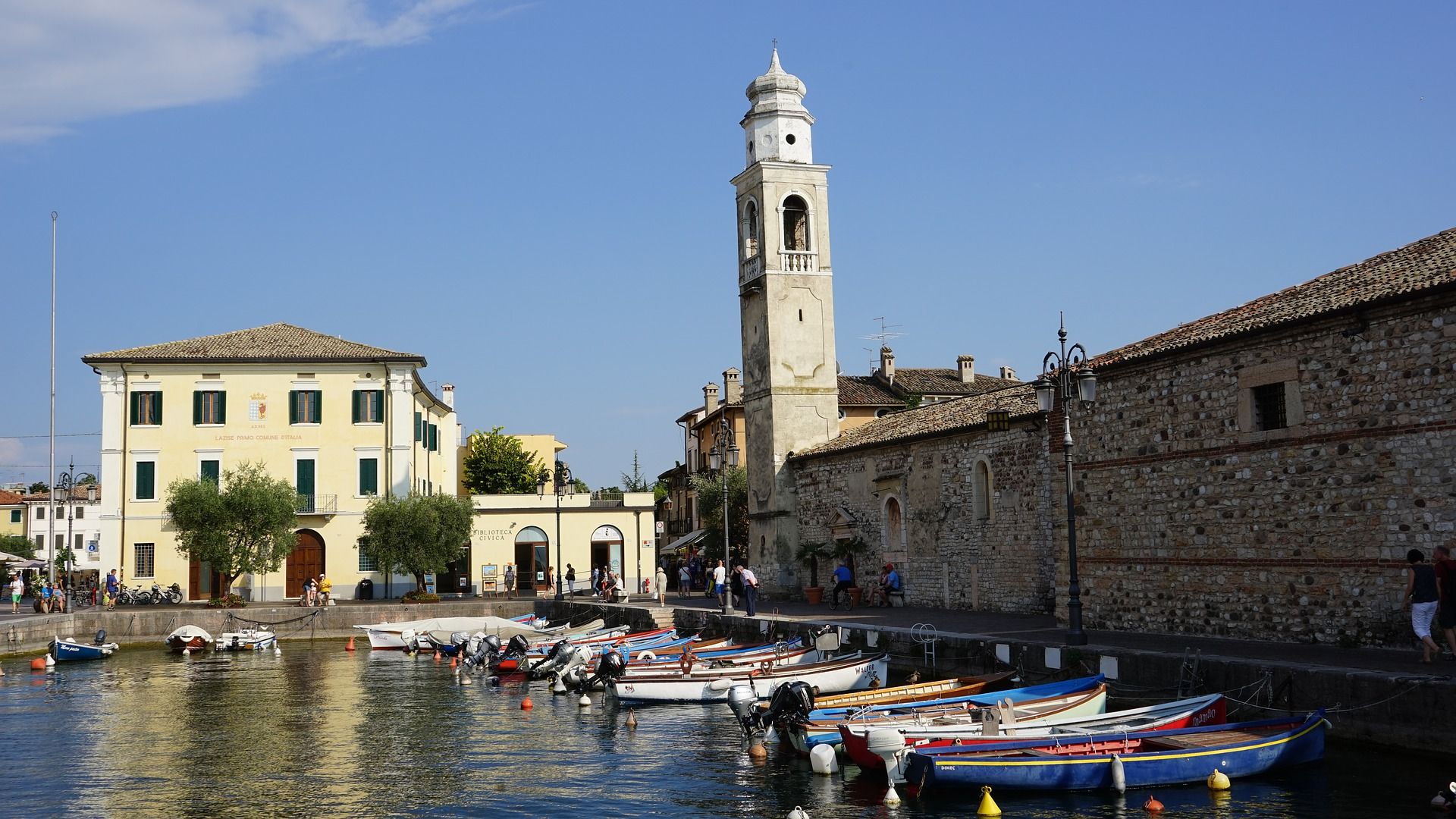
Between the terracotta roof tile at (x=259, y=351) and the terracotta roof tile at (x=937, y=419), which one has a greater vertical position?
the terracotta roof tile at (x=259, y=351)

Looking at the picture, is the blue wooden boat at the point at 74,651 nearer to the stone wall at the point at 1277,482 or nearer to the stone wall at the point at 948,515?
the stone wall at the point at 948,515

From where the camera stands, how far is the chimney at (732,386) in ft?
222

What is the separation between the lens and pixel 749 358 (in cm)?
4031

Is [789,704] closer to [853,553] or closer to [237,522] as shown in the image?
[853,553]

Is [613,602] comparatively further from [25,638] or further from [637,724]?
[637,724]

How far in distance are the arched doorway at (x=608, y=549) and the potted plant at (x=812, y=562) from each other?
15.8 m

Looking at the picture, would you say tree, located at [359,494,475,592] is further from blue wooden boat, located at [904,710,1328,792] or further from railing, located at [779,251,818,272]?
blue wooden boat, located at [904,710,1328,792]

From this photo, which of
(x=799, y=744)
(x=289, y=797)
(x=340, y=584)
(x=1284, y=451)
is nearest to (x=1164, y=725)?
(x=799, y=744)

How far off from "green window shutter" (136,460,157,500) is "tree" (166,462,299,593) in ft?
8.13

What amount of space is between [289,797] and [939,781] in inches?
298

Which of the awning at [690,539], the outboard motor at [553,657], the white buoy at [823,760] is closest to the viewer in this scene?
the white buoy at [823,760]

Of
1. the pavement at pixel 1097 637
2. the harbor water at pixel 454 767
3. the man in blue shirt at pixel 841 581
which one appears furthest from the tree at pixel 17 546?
the man in blue shirt at pixel 841 581

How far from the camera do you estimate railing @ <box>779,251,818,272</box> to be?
39.1 meters

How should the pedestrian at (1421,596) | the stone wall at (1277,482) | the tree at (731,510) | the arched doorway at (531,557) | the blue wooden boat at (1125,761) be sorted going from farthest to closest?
the tree at (731,510) < the arched doorway at (531,557) < the stone wall at (1277,482) < the pedestrian at (1421,596) < the blue wooden boat at (1125,761)
